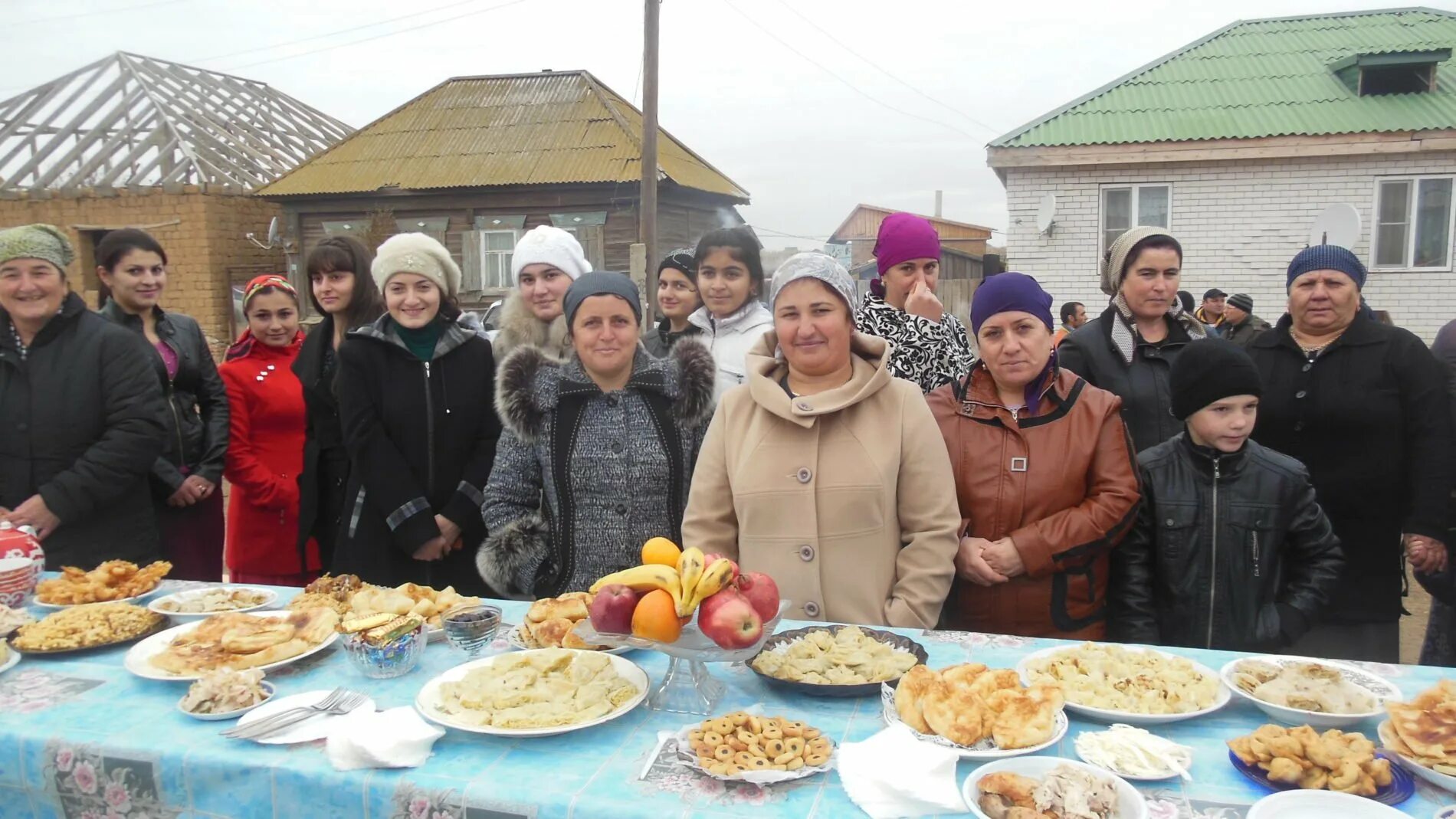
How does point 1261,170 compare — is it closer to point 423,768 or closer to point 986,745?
point 986,745

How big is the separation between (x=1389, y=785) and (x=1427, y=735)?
13cm

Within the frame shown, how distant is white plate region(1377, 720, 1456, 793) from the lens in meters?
1.38

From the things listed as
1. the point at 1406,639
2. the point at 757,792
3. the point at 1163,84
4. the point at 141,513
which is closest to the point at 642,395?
the point at 757,792

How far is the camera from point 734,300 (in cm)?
377

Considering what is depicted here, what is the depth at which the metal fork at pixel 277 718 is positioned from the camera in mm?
1662

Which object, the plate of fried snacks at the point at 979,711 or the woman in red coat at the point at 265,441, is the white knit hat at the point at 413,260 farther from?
the plate of fried snacks at the point at 979,711

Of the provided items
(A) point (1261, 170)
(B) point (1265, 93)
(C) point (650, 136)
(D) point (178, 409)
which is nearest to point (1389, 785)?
(D) point (178, 409)

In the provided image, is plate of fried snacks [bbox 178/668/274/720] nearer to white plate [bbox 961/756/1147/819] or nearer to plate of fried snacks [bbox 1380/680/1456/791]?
white plate [bbox 961/756/1147/819]

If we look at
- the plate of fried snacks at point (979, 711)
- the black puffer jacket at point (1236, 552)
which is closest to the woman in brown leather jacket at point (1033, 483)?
the black puffer jacket at point (1236, 552)

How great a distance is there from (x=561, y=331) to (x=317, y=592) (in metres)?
1.50

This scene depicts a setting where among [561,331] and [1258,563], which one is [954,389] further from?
[561,331]

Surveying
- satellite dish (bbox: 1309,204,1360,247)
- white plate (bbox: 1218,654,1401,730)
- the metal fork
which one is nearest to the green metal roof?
satellite dish (bbox: 1309,204,1360,247)

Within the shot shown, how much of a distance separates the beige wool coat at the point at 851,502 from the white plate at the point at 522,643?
480 millimetres

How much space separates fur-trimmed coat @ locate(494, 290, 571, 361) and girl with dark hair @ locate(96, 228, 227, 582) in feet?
4.79
